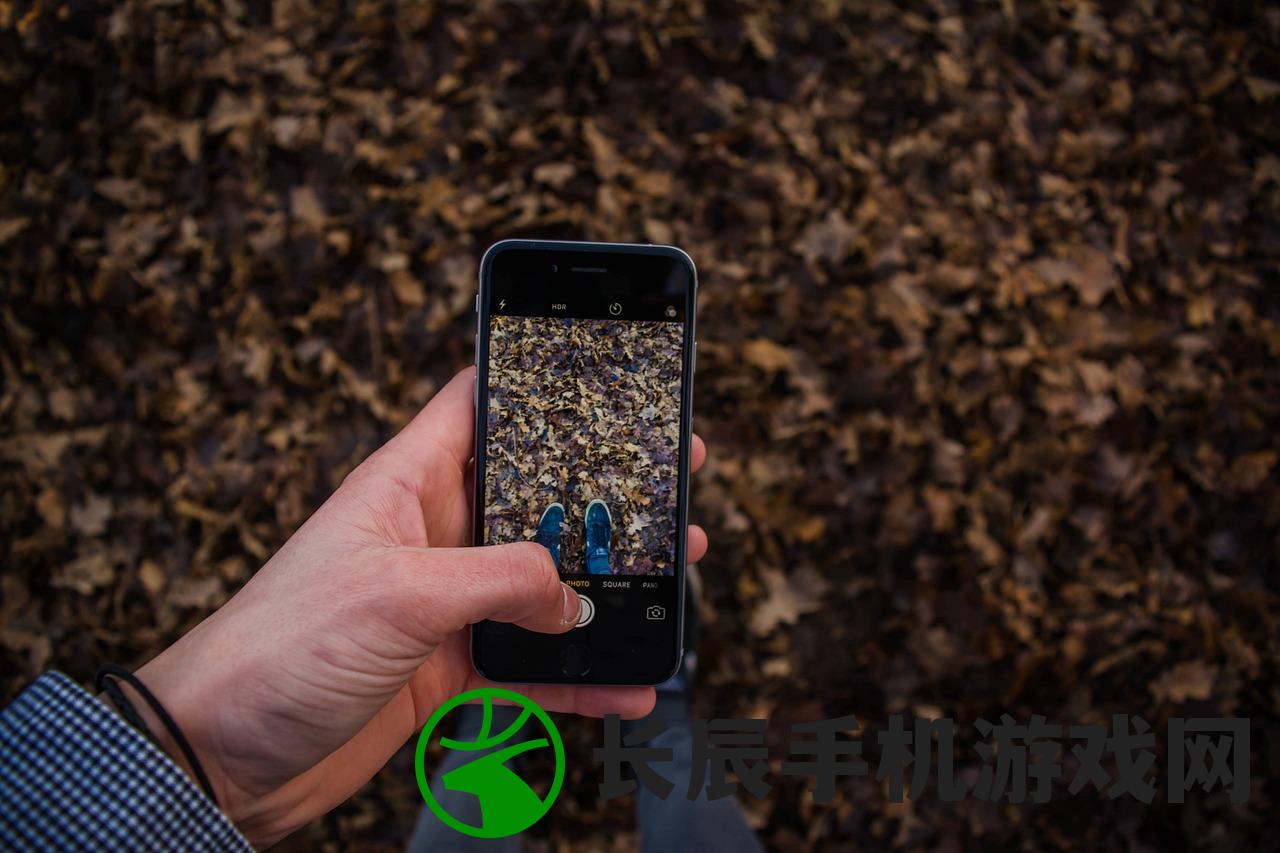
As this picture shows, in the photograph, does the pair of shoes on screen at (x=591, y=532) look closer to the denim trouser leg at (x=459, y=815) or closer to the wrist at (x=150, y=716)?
the wrist at (x=150, y=716)

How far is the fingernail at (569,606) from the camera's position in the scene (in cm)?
128

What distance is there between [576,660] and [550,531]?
0.23 meters

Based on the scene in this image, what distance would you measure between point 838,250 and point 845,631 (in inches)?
38.9

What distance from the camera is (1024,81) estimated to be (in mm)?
2184

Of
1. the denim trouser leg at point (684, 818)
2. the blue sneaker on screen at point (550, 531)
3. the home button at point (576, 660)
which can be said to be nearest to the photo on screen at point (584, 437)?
the blue sneaker on screen at point (550, 531)

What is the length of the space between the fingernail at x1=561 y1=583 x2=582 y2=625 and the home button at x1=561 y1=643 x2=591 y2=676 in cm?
8

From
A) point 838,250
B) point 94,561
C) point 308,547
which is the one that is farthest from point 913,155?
point 94,561

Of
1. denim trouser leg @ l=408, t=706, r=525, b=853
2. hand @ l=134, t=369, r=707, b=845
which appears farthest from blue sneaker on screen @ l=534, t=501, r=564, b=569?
denim trouser leg @ l=408, t=706, r=525, b=853

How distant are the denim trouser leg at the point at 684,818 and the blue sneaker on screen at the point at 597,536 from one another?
788mm

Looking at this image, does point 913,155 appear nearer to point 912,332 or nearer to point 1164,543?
point 912,332

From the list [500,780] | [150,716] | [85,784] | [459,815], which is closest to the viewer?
[85,784]

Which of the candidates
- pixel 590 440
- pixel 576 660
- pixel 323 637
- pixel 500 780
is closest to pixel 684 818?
pixel 500 780

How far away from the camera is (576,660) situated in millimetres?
1393

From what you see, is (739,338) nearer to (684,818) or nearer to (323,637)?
(684,818)
